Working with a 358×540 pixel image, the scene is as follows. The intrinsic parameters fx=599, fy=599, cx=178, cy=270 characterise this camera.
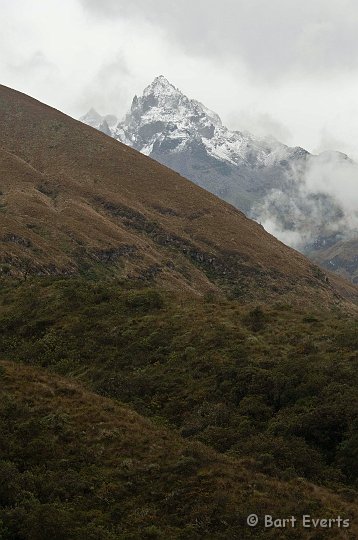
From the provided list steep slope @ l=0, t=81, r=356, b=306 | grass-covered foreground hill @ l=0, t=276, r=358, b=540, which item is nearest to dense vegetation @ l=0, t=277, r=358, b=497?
grass-covered foreground hill @ l=0, t=276, r=358, b=540

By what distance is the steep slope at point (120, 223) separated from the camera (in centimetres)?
7612

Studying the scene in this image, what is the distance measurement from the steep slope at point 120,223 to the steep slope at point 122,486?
39.1m

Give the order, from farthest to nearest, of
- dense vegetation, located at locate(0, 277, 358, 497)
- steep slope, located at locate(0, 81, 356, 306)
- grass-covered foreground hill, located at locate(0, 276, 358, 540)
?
Answer: 1. steep slope, located at locate(0, 81, 356, 306)
2. dense vegetation, located at locate(0, 277, 358, 497)
3. grass-covered foreground hill, located at locate(0, 276, 358, 540)

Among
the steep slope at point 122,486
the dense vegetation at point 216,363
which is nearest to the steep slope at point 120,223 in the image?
the dense vegetation at point 216,363

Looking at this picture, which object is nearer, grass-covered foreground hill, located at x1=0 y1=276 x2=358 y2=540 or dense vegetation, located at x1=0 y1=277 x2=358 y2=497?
grass-covered foreground hill, located at x1=0 y1=276 x2=358 y2=540

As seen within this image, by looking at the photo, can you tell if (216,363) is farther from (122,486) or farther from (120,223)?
(120,223)

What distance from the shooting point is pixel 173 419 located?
80.6 feet

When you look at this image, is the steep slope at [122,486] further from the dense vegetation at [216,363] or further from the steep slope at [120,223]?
the steep slope at [120,223]

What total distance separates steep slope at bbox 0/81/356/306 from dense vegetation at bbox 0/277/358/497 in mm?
23762

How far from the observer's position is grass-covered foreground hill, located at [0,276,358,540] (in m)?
16.6

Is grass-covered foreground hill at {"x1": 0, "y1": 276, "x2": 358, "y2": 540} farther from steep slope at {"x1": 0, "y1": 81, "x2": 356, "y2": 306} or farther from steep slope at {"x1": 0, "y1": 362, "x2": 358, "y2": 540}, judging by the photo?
steep slope at {"x1": 0, "y1": 81, "x2": 356, "y2": 306}

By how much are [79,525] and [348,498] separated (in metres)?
7.98

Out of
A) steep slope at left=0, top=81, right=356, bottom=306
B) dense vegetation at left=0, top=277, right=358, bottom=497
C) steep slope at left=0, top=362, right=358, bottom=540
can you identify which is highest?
steep slope at left=0, top=81, right=356, bottom=306

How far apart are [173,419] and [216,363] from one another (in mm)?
4461
